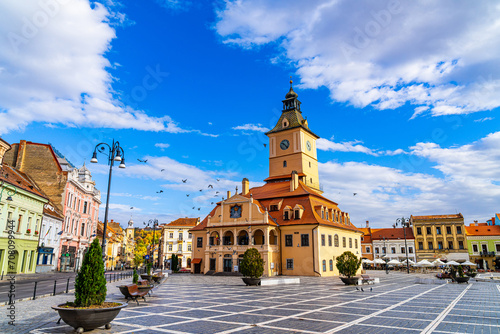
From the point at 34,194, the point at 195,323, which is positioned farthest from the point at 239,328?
the point at 34,194

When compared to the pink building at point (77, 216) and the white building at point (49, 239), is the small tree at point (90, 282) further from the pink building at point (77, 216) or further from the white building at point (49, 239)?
the pink building at point (77, 216)

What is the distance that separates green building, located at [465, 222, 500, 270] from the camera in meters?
69.6

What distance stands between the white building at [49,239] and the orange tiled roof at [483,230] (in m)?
77.3

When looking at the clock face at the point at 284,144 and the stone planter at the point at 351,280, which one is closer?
the stone planter at the point at 351,280

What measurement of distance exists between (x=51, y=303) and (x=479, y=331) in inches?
653

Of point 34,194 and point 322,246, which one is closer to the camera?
point 34,194

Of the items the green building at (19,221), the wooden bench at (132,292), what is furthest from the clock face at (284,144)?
the wooden bench at (132,292)

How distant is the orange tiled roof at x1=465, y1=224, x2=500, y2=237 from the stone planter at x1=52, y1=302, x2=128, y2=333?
Answer: 81476mm

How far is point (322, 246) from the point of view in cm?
4434

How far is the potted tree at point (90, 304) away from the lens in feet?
29.9

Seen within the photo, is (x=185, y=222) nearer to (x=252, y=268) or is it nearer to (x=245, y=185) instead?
(x=245, y=185)

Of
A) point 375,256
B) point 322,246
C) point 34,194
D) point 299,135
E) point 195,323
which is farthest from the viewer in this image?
point 375,256

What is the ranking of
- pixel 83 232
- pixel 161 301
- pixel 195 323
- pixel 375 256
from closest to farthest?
pixel 195 323 < pixel 161 301 < pixel 83 232 < pixel 375 256

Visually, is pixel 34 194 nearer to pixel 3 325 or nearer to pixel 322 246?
pixel 3 325
